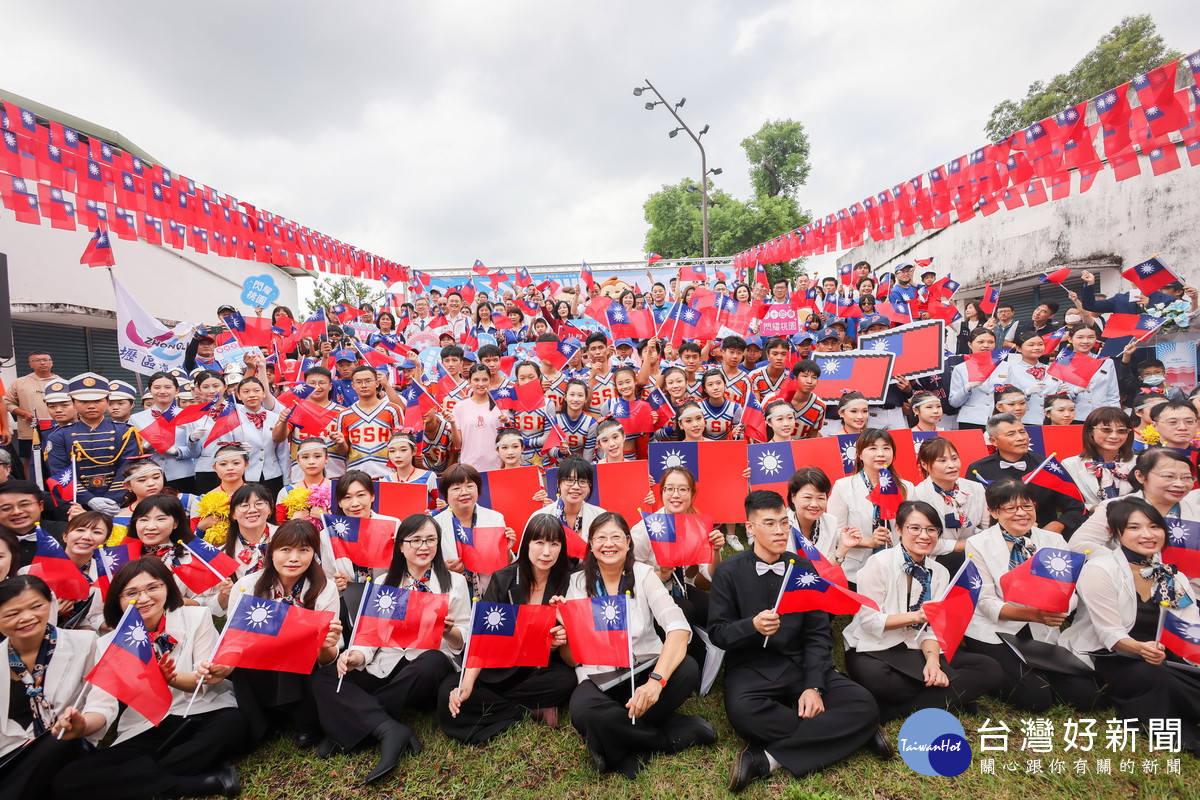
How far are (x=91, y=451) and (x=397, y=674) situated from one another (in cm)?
431

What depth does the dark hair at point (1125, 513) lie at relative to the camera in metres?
3.51

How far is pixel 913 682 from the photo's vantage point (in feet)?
12.0

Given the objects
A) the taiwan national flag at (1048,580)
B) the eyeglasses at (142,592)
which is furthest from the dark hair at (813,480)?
the eyeglasses at (142,592)

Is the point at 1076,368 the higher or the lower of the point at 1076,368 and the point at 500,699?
the higher

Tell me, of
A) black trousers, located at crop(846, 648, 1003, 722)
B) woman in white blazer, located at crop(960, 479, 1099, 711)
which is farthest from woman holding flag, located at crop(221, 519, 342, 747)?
woman in white blazer, located at crop(960, 479, 1099, 711)

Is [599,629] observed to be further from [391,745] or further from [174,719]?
[174,719]

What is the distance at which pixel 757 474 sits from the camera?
16.9 ft

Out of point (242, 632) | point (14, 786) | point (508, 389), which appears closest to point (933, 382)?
point (508, 389)

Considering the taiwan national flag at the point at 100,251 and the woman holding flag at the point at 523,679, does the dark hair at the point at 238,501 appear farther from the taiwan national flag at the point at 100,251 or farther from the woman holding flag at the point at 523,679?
the taiwan national flag at the point at 100,251

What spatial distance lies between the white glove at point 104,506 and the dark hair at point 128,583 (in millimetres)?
2433

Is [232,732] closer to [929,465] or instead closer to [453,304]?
[929,465]

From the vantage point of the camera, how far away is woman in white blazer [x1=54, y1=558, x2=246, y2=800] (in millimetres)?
3211

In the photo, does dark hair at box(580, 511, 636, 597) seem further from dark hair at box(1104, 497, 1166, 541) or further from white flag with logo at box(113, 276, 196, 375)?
white flag with logo at box(113, 276, 196, 375)

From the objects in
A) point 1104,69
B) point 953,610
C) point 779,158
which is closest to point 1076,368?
point 953,610
